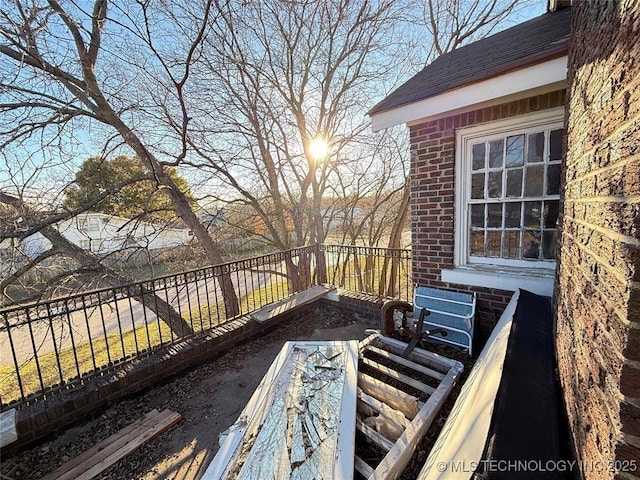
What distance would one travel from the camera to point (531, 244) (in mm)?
3098

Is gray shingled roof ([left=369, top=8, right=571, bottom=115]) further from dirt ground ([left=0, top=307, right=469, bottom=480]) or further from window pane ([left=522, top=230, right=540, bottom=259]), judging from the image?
dirt ground ([left=0, top=307, right=469, bottom=480])

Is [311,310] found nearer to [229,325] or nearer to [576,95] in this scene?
[229,325]

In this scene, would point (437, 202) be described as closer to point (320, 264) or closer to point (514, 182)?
point (514, 182)

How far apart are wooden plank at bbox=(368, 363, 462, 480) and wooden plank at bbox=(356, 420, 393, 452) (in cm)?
11

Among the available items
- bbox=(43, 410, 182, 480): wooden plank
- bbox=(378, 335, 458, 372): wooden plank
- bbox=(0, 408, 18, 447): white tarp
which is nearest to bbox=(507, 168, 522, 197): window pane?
bbox=(378, 335, 458, 372): wooden plank

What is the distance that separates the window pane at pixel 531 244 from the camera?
10.0 ft

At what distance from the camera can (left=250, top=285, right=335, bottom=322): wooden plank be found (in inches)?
181

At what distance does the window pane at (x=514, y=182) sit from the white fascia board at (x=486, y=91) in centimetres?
78

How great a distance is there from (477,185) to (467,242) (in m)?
0.72

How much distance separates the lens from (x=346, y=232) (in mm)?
12016

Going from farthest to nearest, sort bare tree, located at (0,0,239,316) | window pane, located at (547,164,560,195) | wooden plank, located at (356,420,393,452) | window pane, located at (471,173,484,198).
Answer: bare tree, located at (0,0,239,316)
window pane, located at (471,173,484,198)
window pane, located at (547,164,560,195)
wooden plank, located at (356,420,393,452)

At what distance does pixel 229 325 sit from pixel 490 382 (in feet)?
12.2

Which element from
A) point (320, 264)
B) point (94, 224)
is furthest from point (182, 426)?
point (94, 224)

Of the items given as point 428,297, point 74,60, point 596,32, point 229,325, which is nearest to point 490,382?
point 596,32
